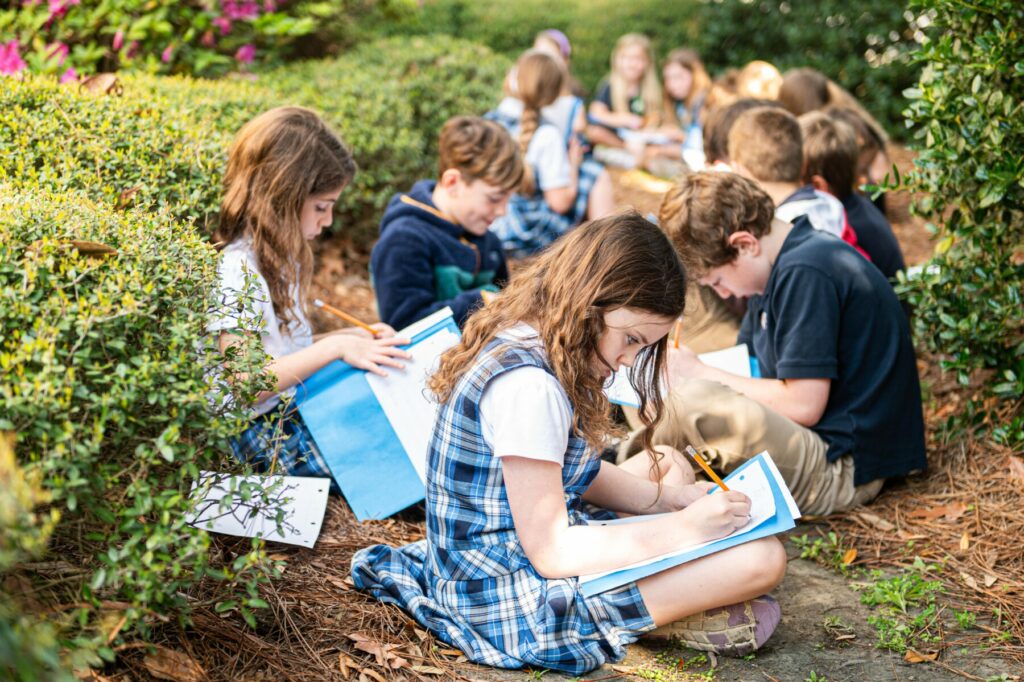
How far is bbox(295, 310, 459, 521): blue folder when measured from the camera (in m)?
3.30

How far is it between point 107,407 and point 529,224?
459 cm

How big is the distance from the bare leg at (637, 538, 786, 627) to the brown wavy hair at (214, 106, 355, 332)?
168 cm

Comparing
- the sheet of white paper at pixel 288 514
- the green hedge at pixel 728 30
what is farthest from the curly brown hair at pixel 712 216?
the green hedge at pixel 728 30

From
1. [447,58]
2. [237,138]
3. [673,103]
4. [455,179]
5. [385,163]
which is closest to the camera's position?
[237,138]

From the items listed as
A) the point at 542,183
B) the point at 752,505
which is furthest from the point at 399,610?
the point at 542,183

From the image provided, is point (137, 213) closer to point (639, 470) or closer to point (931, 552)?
point (639, 470)

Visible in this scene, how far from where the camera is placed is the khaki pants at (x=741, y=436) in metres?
3.41

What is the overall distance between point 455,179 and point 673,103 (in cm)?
615

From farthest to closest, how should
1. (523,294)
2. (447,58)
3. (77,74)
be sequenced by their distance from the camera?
(447,58)
(77,74)
(523,294)

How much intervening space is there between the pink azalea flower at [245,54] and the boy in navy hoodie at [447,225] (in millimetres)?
2623

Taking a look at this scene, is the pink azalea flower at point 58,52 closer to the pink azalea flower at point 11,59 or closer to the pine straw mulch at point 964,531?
the pink azalea flower at point 11,59

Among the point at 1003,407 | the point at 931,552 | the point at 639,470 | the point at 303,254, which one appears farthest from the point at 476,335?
the point at 1003,407

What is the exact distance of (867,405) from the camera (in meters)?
3.58

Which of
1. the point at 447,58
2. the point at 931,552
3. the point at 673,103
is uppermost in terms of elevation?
the point at 447,58
